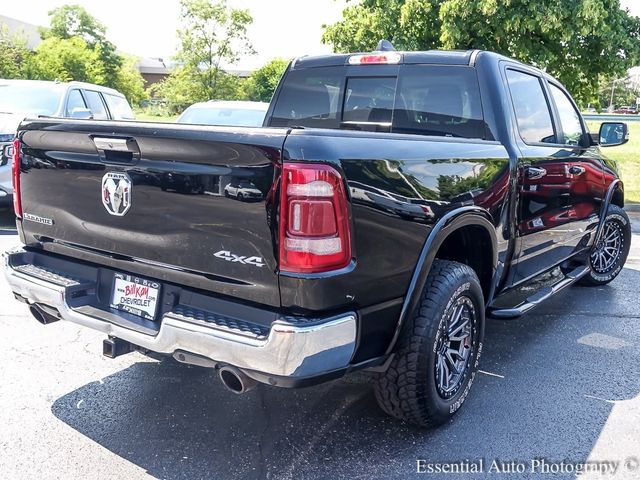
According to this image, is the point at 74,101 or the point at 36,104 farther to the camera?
the point at 74,101

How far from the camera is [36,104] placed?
29.7 ft

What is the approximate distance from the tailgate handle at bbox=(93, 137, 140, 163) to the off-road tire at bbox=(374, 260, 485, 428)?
1.53 m

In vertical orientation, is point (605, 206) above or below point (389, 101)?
below

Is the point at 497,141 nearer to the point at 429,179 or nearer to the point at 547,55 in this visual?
the point at 429,179

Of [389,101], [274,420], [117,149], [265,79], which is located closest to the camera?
[117,149]

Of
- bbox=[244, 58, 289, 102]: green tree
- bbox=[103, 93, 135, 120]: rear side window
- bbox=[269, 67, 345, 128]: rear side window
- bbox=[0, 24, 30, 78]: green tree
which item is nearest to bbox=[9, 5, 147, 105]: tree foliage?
bbox=[0, 24, 30, 78]: green tree

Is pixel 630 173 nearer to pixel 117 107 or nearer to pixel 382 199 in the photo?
pixel 117 107

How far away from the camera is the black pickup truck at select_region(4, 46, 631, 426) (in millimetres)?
2393

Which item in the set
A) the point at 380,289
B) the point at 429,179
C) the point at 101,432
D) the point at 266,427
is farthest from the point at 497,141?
the point at 101,432

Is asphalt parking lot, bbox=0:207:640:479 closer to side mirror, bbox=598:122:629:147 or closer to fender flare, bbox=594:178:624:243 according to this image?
fender flare, bbox=594:178:624:243

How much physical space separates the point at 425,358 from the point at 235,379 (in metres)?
0.95

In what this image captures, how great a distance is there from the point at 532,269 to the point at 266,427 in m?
2.33

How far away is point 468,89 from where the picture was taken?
384 centimetres

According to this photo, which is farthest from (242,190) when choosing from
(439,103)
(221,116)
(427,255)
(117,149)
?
(221,116)
